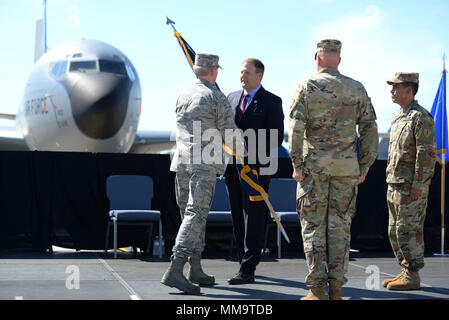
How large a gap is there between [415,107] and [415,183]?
0.69 m

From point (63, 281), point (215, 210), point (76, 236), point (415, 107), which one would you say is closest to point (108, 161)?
point (76, 236)

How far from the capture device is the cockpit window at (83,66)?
45.8 feet

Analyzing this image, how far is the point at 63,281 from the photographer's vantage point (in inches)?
216

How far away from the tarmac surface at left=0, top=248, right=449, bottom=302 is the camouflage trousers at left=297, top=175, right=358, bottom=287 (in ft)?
1.51

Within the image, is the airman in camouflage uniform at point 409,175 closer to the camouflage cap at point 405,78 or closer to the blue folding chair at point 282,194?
the camouflage cap at point 405,78

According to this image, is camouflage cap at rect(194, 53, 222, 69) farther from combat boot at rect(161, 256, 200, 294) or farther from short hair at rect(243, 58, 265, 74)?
combat boot at rect(161, 256, 200, 294)

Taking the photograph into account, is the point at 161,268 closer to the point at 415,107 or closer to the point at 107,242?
the point at 107,242

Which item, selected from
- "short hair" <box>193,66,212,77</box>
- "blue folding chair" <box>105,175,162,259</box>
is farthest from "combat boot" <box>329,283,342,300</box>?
"blue folding chair" <box>105,175,162,259</box>

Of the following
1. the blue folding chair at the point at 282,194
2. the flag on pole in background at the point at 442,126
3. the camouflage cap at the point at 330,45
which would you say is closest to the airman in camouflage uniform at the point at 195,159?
the camouflage cap at the point at 330,45

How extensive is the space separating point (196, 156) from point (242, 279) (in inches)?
50.0

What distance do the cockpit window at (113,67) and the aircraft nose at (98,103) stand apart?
22cm

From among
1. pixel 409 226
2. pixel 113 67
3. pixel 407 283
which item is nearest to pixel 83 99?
pixel 113 67

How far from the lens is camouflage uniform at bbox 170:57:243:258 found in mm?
4949

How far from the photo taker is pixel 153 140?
60.7 feet
